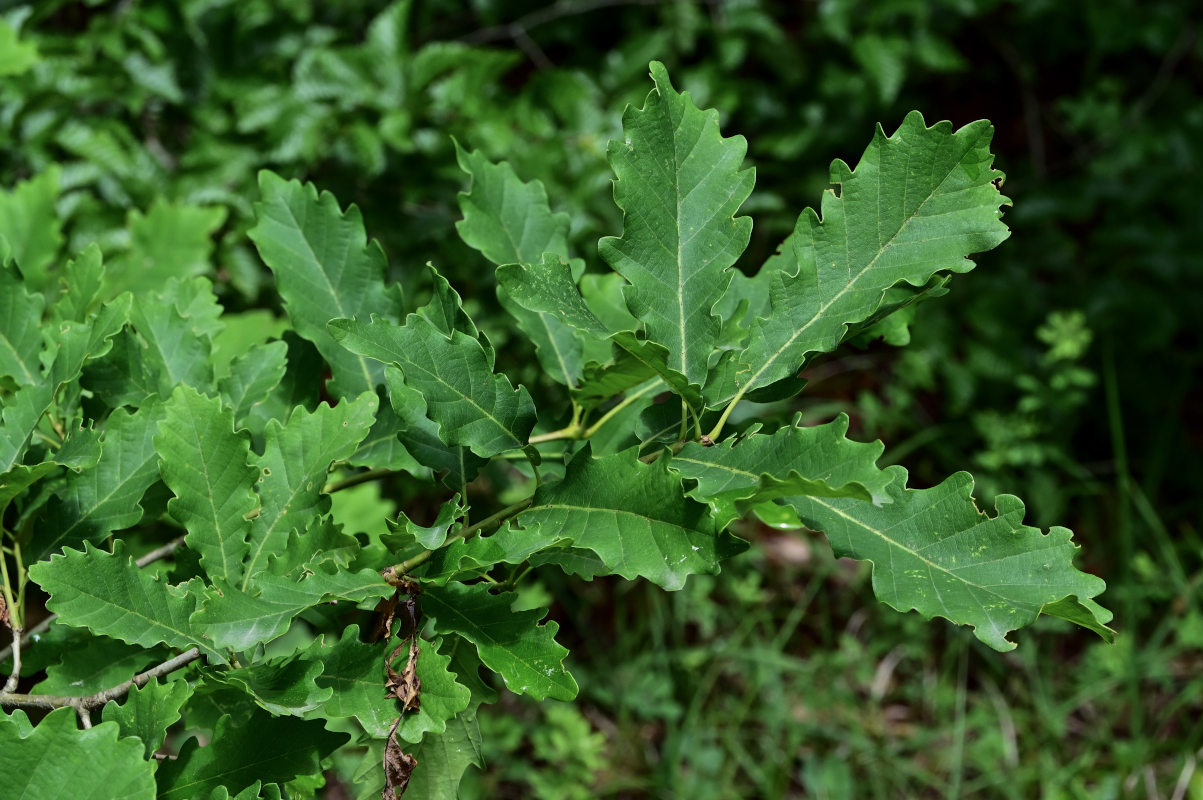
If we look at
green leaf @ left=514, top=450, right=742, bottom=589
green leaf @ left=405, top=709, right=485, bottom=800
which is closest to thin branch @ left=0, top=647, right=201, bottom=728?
green leaf @ left=405, top=709, right=485, bottom=800

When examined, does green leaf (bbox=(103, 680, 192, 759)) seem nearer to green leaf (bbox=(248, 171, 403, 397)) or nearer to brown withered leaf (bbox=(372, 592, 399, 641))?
brown withered leaf (bbox=(372, 592, 399, 641))

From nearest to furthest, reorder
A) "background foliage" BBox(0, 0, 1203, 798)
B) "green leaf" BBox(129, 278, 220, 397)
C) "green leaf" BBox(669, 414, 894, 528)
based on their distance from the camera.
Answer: "green leaf" BBox(669, 414, 894, 528), "green leaf" BBox(129, 278, 220, 397), "background foliage" BBox(0, 0, 1203, 798)

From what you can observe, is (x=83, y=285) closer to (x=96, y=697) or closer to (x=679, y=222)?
(x=96, y=697)

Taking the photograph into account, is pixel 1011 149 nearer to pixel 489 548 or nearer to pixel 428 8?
pixel 428 8

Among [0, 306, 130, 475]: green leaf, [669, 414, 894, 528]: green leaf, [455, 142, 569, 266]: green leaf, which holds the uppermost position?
[455, 142, 569, 266]: green leaf

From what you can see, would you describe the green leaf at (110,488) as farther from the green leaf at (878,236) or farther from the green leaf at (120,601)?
the green leaf at (878,236)

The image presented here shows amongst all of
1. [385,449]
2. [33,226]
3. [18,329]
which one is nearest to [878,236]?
[385,449]
